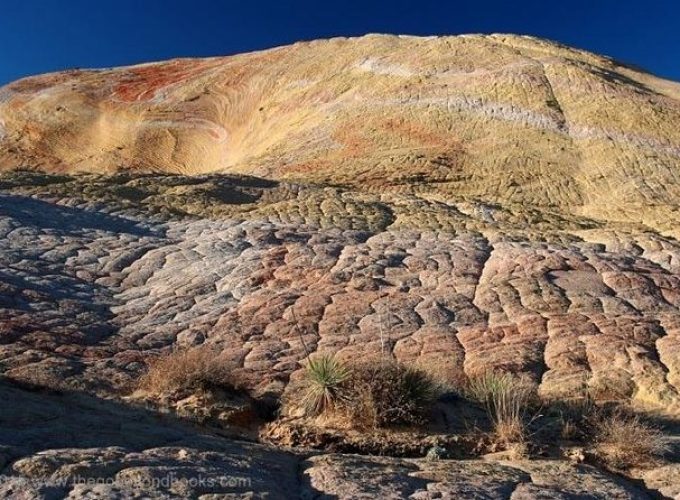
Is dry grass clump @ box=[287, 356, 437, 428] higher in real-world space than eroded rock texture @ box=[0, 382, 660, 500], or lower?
higher

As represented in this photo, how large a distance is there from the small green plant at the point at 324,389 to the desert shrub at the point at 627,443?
9.45 ft

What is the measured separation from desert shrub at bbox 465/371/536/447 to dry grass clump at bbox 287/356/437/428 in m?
0.68

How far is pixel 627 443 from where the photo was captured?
7723 mm

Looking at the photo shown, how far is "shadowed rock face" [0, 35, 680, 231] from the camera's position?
92.5ft

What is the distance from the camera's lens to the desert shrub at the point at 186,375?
894 centimetres

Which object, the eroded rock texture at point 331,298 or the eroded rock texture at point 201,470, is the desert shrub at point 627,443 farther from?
→ the eroded rock texture at point 331,298

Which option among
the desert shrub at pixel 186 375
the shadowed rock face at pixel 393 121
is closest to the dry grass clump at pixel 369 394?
the desert shrub at pixel 186 375

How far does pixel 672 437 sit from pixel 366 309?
5.50 metres

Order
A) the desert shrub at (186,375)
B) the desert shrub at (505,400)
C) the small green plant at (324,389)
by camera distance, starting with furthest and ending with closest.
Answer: the desert shrub at (186,375), the small green plant at (324,389), the desert shrub at (505,400)

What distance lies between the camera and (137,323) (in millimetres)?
12188

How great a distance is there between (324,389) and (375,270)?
19.5ft

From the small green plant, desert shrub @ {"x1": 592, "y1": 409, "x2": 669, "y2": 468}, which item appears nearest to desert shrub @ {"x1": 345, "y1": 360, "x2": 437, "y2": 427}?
the small green plant

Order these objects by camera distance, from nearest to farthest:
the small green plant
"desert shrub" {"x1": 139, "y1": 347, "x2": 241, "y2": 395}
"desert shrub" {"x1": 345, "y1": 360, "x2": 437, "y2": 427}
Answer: "desert shrub" {"x1": 345, "y1": 360, "x2": 437, "y2": 427} → the small green plant → "desert shrub" {"x1": 139, "y1": 347, "x2": 241, "y2": 395}

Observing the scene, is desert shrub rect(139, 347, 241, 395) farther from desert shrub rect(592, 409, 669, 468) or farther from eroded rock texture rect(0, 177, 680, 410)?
desert shrub rect(592, 409, 669, 468)
